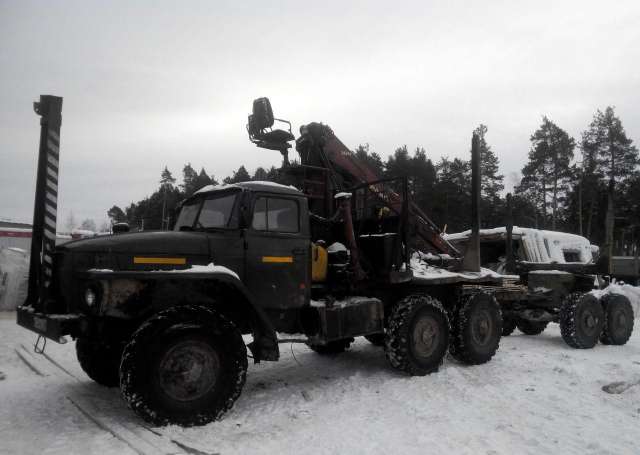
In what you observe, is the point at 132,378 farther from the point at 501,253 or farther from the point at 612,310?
the point at 501,253

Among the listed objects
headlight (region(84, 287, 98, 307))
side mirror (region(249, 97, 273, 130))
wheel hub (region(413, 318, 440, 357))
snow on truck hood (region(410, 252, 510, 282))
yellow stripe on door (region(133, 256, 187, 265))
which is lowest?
wheel hub (region(413, 318, 440, 357))

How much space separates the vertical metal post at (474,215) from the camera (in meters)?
8.62

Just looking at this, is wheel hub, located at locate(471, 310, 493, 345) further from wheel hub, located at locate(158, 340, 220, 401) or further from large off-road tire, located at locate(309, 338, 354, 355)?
wheel hub, located at locate(158, 340, 220, 401)

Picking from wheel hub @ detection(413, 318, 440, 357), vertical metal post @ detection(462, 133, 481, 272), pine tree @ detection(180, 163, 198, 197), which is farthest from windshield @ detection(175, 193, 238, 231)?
pine tree @ detection(180, 163, 198, 197)

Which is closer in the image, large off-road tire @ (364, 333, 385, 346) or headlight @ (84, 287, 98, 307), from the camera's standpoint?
headlight @ (84, 287, 98, 307)

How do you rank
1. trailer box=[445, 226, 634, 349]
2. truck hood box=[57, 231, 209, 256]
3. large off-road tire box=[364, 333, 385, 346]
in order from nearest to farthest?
truck hood box=[57, 231, 209, 256] < large off-road tire box=[364, 333, 385, 346] < trailer box=[445, 226, 634, 349]

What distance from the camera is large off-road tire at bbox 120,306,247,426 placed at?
184 inches

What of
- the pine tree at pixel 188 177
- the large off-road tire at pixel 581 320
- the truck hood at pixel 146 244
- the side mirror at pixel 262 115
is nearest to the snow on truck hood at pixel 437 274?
the large off-road tire at pixel 581 320

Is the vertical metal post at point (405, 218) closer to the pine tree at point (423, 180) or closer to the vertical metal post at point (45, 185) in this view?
the vertical metal post at point (45, 185)

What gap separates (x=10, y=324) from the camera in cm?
1122

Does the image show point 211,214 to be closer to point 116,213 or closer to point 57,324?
point 57,324

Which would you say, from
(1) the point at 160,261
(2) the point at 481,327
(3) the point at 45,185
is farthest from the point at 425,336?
(3) the point at 45,185

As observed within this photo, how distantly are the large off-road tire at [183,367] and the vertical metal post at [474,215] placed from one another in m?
5.15

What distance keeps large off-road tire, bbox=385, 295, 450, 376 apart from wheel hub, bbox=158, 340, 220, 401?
2.92 metres
